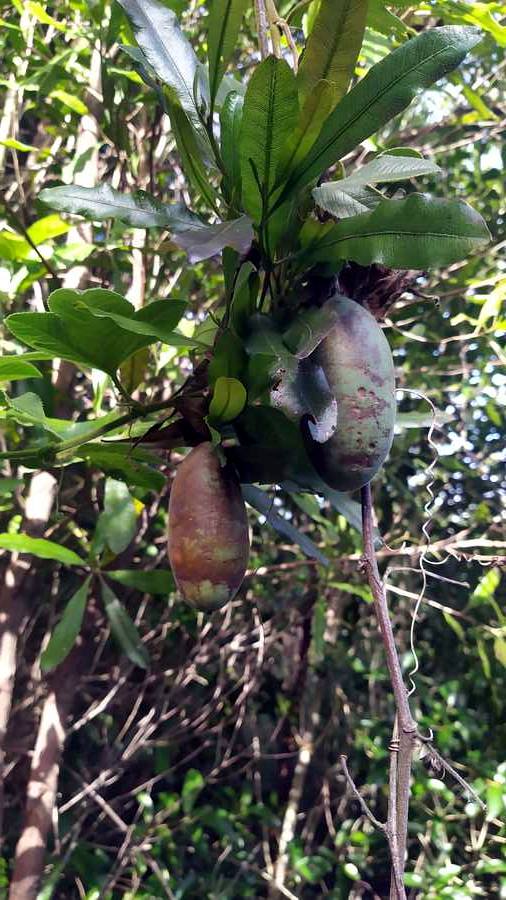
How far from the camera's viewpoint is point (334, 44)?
1.41ft

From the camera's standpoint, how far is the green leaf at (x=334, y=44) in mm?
427

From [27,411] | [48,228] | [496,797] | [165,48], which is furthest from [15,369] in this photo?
[496,797]

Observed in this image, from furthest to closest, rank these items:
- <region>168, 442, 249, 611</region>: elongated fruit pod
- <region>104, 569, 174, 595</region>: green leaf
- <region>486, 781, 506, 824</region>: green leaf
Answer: <region>486, 781, 506, 824</region>: green leaf < <region>104, 569, 174, 595</region>: green leaf < <region>168, 442, 249, 611</region>: elongated fruit pod

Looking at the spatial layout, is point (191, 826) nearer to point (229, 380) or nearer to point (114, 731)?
point (114, 731)

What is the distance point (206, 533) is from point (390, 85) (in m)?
0.28

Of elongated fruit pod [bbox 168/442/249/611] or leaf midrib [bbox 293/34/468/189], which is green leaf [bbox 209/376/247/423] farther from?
leaf midrib [bbox 293/34/468/189]

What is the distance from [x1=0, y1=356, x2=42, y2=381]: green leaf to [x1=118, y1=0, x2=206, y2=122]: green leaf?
0.21m

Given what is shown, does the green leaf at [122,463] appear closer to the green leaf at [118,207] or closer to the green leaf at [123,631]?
the green leaf at [118,207]

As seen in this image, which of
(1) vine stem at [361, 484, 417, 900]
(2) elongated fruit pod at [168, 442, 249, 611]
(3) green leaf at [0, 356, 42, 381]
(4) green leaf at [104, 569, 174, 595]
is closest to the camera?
(1) vine stem at [361, 484, 417, 900]

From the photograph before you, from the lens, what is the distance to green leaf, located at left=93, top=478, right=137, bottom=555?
87 centimetres

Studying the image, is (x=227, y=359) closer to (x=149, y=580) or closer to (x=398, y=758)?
Answer: (x=398, y=758)

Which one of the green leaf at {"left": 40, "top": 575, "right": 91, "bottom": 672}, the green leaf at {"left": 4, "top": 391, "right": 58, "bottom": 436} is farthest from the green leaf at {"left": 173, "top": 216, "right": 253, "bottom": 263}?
the green leaf at {"left": 40, "top": 575, "right": 91, "bottom": 672}

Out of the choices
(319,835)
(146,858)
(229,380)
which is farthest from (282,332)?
(319,835)

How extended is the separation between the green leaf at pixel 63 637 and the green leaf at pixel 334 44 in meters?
0.67
